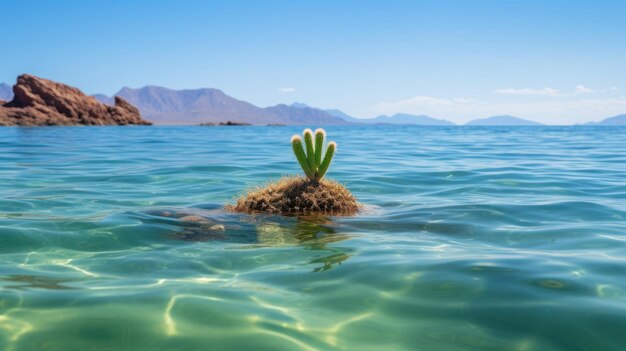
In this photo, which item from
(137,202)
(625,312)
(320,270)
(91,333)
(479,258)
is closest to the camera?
(91,333)

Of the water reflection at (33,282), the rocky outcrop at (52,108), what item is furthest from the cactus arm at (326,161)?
the rocky outcrop at (52,108)

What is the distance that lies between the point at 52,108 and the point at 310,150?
97.0m

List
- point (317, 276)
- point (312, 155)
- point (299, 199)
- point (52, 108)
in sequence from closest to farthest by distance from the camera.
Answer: point (317, 276) < point (299, 199) < point (312, 155) < point (52, 108)

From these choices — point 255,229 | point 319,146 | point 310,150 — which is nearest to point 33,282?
point 255,229

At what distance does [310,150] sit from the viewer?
7.98m

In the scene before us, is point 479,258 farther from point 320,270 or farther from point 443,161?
point 443,161

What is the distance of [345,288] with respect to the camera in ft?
14.6

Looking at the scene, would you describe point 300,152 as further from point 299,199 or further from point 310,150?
point 299,199

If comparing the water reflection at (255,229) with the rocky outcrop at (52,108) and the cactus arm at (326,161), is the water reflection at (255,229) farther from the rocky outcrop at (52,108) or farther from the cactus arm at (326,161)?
the rocky outcrop at (52,108)

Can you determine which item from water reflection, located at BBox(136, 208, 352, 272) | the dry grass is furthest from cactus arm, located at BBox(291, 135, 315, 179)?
water reflection, located at BBox(136, 208, 352, 272)

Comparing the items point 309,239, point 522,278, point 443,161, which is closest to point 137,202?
point 309,239

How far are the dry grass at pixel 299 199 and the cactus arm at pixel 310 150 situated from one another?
28cm

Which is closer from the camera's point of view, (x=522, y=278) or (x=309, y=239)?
(x=522, y=278)

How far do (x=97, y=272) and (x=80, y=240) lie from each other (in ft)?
4.58
